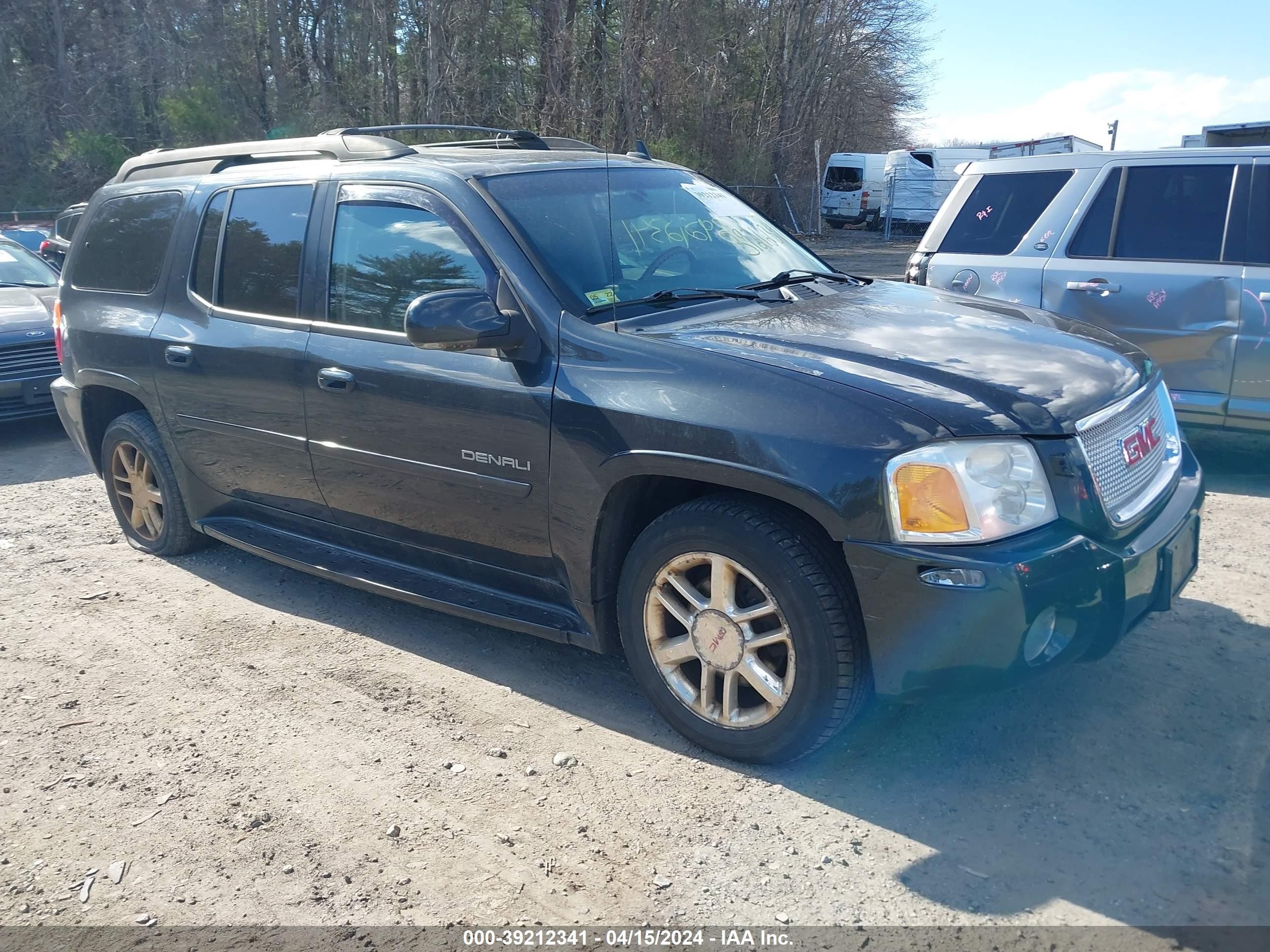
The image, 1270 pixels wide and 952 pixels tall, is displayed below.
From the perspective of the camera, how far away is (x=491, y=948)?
259 centimetres

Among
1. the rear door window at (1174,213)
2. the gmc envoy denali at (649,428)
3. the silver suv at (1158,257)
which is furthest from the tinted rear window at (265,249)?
the rear door window at (1174,213)

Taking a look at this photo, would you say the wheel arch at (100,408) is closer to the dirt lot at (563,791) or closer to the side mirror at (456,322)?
the dirt lot at (563,791)

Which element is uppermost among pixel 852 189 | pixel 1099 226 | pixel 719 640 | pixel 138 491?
pixel 852 189

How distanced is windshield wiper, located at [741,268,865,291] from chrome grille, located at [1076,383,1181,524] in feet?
4.39

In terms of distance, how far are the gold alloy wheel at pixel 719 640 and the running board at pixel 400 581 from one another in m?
0.34

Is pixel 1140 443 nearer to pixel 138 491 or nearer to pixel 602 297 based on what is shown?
pixel 602 297

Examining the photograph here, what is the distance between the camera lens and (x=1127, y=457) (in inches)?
129

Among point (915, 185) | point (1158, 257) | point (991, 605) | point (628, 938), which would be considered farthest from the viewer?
point (915, 185)

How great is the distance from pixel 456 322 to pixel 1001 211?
4745 millimetres

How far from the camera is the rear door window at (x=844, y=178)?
34875mm

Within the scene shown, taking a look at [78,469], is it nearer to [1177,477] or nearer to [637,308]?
[637,308]

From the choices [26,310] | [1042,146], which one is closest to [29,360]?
[26,310]

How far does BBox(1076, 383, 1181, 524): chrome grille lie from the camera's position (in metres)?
3.07

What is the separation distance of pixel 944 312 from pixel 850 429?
1181 mm
